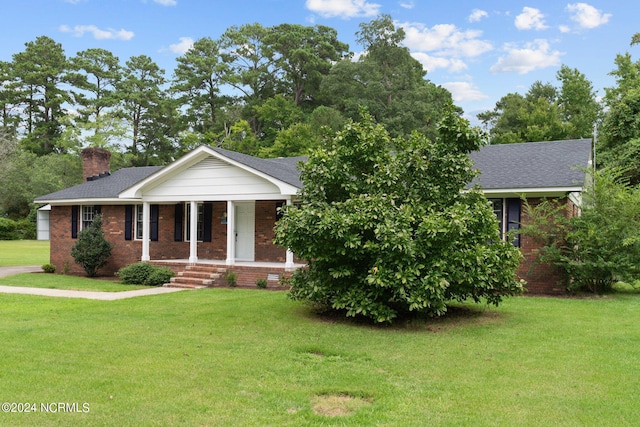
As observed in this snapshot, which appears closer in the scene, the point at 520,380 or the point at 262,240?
the point at 520,380

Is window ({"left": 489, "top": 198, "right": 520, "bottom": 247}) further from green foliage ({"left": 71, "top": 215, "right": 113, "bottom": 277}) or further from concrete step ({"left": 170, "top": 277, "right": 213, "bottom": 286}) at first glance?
green foliage ({"left": 71, "top": 215, "right": 113, "bottom": 277})

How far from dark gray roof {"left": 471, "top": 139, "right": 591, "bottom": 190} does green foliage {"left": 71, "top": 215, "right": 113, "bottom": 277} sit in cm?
1272

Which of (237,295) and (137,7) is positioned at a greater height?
(137,7)

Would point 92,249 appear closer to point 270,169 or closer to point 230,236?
point 230,236

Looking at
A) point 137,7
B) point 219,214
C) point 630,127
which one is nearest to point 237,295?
point 219,214

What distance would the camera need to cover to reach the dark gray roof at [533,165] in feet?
41.7

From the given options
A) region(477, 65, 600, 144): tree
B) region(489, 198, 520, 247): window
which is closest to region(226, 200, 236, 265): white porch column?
region(489, 198, 520, 247): window

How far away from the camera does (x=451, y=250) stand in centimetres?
831

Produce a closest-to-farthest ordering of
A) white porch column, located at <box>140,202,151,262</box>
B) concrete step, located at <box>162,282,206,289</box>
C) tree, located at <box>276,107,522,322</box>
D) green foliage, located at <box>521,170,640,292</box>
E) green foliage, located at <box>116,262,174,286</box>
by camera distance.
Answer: tree, located at <box>276,107,522,322</box> < green foliage, located at <box>521,170,640,292</box> < concrete step, located at <box>162,282,206,289</box> < green foliage, located at <box>116,262,174,286</box> < white porch column, located at <box>140,202,151,262</box>

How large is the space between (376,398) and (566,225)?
9.26 meters

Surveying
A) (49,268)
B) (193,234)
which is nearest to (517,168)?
(193,234)

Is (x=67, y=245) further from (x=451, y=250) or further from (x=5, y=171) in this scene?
(x=5, y=171)

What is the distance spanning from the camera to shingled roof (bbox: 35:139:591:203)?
504 inches

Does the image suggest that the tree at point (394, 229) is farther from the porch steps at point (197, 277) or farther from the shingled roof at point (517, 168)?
the porch steps at point (197, 277)
